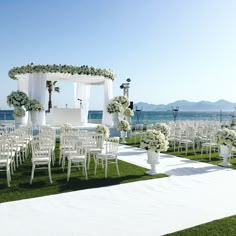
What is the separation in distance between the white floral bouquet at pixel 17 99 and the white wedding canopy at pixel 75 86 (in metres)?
0.59

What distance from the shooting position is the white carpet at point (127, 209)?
423 centimetres

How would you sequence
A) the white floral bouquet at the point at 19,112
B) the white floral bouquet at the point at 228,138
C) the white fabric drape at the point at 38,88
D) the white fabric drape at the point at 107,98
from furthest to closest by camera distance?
the white fabric drape at the point at 107,98
the white fabric drape at the point at 38,88
the white floral bouquet at the point at 19,112
the white floral bouquet at the point at 228,138

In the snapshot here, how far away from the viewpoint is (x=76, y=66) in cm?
1505

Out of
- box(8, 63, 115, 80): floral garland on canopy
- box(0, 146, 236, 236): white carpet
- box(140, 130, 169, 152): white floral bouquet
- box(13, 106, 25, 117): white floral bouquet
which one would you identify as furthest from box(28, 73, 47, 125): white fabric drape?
box(0, 146, 236, 236): white carpet

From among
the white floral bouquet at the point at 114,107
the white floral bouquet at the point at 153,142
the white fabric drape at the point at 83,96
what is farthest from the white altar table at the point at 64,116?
the white floral bouquet at the point at 153,142

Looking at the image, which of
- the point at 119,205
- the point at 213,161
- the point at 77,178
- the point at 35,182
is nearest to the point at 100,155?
the point at 77,178

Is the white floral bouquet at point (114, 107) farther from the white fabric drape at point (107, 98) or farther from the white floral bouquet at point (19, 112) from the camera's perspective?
the white floral bouquet at point (19, 112)

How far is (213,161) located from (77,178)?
15.9ft

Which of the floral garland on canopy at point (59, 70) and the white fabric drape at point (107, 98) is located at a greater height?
the floral garland on canopy at point (59, 70)

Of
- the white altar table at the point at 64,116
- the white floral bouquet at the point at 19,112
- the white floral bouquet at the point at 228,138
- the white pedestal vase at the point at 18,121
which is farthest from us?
the white altar table at the point at 64,116

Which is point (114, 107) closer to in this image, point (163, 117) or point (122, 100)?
point (122, 100)

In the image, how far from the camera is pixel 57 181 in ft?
22.4

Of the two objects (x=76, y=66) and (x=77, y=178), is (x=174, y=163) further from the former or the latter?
(x=76, y=66)

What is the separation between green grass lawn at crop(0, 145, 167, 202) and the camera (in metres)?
5.92
